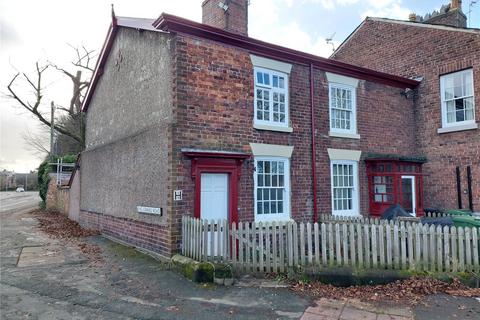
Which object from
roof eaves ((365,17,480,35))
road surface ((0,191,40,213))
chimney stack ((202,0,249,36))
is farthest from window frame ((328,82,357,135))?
road surface ((0,191,40,213))

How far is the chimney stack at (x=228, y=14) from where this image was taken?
13.1 meters

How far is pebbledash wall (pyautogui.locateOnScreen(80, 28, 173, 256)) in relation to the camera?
955cm

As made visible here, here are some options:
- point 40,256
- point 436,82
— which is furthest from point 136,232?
point 436,82

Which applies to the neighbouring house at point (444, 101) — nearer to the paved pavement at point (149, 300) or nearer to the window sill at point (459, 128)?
the window sill at point (459, 128)

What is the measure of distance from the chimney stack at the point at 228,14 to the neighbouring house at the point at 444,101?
7365mm

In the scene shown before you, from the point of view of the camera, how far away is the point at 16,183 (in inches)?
3401

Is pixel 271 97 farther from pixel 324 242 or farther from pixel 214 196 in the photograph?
pixel 324 242

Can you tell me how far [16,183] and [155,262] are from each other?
300ft

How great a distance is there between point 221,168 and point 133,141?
124 inches

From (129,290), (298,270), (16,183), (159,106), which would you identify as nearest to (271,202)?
(298,270)

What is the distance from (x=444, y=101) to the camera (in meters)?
14.7

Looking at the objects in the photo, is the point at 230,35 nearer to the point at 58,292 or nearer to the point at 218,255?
the point at 218,255

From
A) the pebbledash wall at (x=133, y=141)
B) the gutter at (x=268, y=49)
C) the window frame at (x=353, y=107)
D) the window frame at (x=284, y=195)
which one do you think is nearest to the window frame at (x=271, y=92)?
the gutter at (x=268, y=49)

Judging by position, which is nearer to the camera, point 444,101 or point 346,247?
point 346,247
